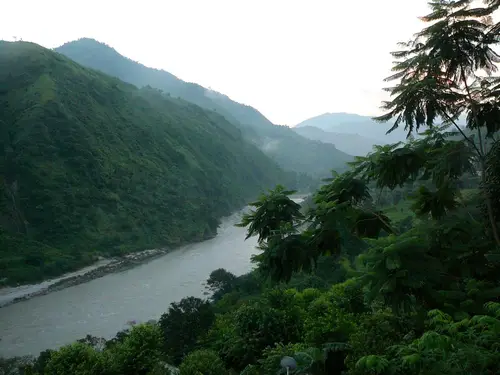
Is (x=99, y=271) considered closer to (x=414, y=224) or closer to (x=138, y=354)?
(x=138, y=354)

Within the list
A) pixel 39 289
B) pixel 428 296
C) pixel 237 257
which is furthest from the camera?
pixel 237 257

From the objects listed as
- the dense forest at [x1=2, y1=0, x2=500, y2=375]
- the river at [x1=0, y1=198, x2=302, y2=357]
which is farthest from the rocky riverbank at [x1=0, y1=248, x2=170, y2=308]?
the dense forest at [x1=2, y1=0, x2=500, y2=375]

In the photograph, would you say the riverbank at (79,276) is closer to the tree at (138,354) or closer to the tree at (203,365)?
the tree at (138,354)

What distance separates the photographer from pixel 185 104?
167 metres

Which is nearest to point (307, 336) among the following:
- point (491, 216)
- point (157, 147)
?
point (491, 216)

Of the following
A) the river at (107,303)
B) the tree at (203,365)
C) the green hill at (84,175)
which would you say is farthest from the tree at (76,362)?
the green hill at (84,175)

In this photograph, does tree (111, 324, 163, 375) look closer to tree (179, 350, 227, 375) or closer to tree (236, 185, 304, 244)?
tree (179, 350, 227, 375)

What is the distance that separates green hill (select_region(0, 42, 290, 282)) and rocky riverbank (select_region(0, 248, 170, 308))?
98.3 inches

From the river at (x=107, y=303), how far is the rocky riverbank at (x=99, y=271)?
0.92 meters

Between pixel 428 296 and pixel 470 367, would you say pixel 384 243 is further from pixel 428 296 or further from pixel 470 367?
pixel 470 367

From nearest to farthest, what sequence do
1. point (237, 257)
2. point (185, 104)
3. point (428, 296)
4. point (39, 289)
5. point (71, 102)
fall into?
point (428, 296) → point (39, 289) → point (237, 257) → point (71, 102) → point (185, 104)

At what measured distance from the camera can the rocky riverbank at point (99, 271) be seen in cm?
4687

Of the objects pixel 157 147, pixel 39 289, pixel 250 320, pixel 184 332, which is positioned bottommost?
pixel 39 289

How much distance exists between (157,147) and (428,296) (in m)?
107
